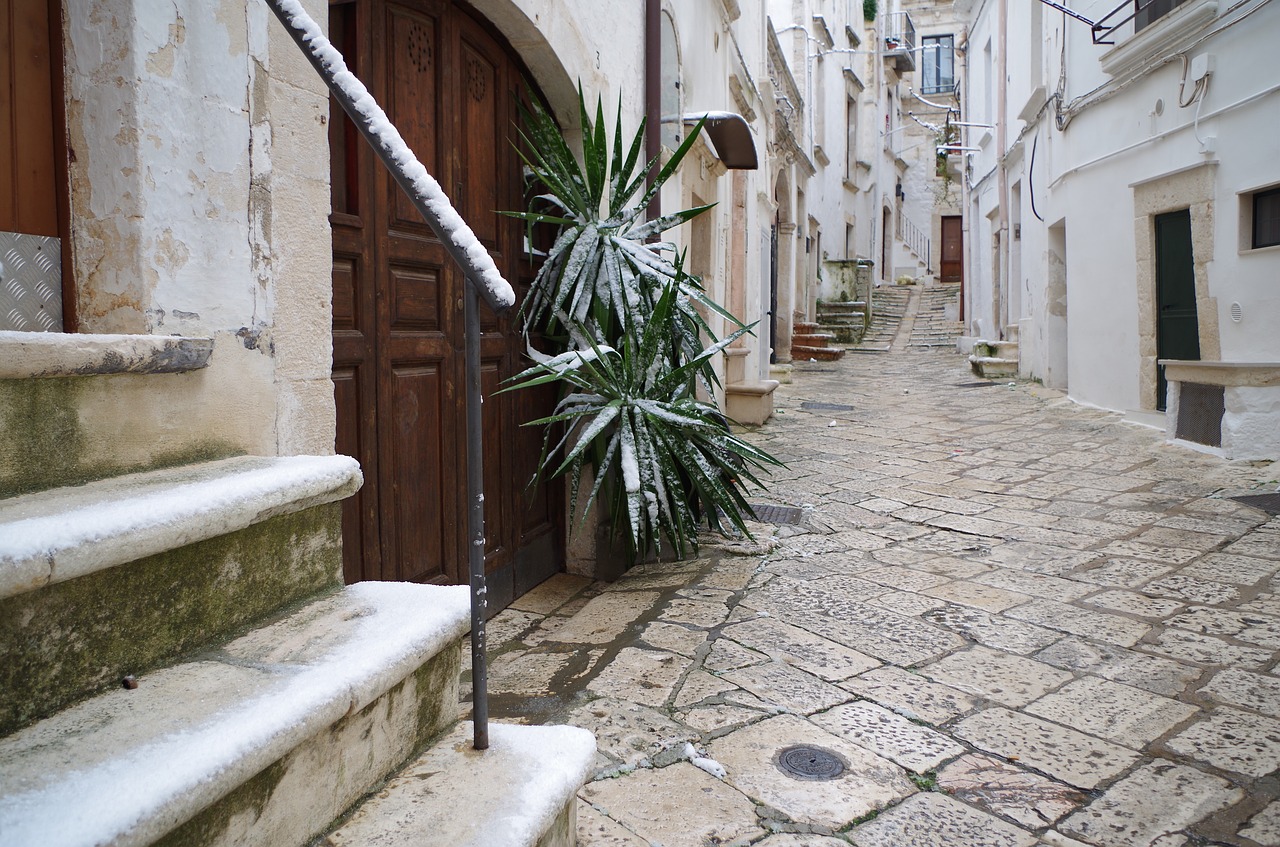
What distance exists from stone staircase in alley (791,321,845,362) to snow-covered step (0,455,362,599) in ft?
46.8

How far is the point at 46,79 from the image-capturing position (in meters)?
1.61

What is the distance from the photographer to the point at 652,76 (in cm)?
484

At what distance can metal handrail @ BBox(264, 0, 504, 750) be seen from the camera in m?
1.39

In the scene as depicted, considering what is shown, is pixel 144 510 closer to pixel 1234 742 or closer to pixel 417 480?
pixel 417 480

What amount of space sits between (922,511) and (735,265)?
4.89m

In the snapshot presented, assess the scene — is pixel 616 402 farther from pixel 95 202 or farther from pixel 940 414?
pixel 940 414

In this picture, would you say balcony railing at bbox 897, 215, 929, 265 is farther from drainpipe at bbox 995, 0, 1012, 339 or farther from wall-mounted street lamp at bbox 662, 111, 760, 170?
wall-mounted street lamp at bbox 662, 111, 760, 170

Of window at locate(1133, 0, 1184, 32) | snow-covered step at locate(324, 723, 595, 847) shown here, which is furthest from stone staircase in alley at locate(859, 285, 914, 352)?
snow-covered step at locate(324, 723, 595, 847)

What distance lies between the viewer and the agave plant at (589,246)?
3588mm

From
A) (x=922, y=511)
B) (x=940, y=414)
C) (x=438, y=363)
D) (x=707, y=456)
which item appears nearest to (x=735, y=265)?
(x=940, y=414)

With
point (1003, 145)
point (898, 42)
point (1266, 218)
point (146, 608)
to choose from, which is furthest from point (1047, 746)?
point (898, 42)

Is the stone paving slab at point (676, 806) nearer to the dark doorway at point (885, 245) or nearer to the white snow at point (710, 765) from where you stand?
the white snow at point (710, 765)

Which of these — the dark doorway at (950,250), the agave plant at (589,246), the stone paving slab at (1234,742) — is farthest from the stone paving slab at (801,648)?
the dark doorway at (950,250)

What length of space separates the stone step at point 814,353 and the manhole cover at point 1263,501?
1051cm
